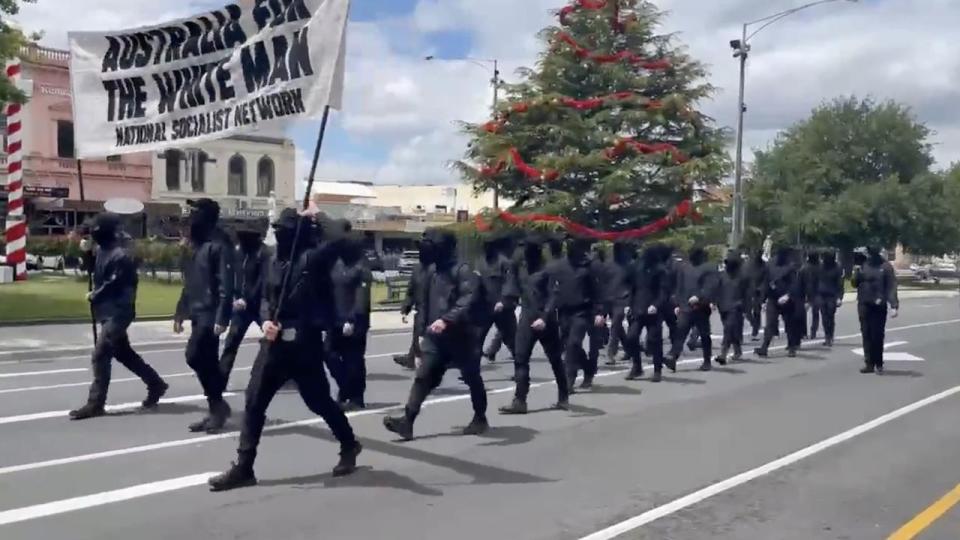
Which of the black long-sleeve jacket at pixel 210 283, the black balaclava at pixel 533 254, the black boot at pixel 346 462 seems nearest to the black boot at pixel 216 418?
the black long-sleeve jacket at pixel 210 283

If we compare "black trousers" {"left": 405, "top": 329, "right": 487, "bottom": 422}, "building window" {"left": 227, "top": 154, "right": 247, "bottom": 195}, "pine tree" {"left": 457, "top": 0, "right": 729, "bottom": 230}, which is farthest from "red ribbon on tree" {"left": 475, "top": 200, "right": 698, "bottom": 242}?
"black trousers" {"left": 405, "top": 329, "right": 487, "bottom": 422}

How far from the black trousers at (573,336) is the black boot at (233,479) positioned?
5080mm

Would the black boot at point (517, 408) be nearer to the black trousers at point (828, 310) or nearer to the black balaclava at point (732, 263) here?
the black balaclava at point (732, 263)

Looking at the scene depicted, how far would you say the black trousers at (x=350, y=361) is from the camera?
10.8m

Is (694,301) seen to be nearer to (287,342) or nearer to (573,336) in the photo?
(573,336)

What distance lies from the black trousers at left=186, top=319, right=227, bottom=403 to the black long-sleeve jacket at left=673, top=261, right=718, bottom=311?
24.3 feet

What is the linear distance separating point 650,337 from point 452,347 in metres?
5.52

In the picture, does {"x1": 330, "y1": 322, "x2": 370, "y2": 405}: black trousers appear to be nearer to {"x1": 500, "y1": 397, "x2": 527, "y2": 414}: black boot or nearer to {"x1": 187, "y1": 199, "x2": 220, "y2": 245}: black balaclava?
{"x1": 500, "y1": 397, "x2": 527, "y2": 414}: black boot

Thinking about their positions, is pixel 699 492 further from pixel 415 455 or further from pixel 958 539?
pixel 415 455

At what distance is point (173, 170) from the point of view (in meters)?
54.8

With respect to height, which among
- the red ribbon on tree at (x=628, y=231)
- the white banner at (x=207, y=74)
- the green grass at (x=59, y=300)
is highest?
the white banner at (x=207, y=74)

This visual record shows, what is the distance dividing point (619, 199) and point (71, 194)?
25432 millimetres

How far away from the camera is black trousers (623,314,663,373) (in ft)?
45.2

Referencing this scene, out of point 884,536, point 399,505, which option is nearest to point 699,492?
point 884,536
